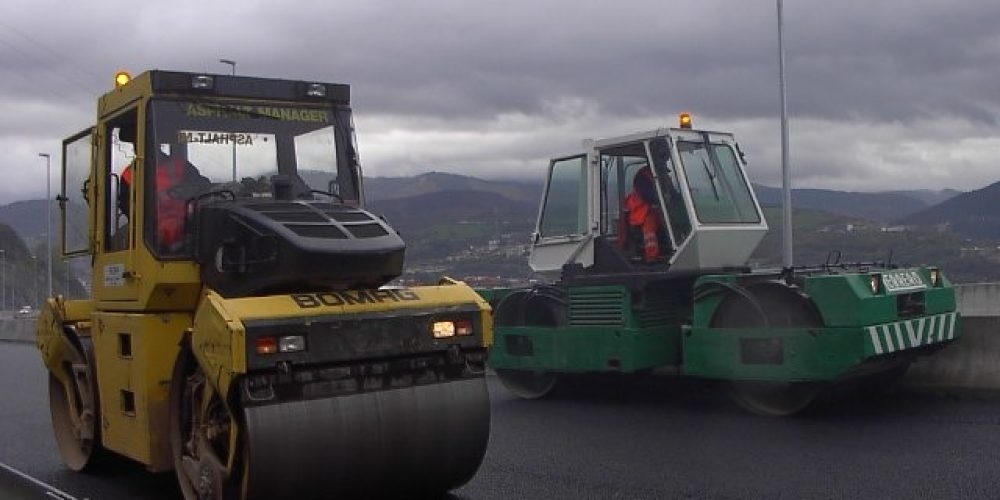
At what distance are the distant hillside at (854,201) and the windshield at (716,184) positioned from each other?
23.1 ft

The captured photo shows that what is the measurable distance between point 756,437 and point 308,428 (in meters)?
4.31

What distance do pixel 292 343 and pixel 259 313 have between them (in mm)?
231

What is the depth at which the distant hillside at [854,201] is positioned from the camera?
19.5m

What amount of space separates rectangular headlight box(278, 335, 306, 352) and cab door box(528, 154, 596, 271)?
6.03 meters

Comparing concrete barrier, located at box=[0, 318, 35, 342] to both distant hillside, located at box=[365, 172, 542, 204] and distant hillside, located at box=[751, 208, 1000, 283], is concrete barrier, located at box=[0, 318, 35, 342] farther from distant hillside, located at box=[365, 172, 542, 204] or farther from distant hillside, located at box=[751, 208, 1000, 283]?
distant hillside, located at box=[751, 208, 1000, 283]

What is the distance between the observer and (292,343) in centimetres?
579

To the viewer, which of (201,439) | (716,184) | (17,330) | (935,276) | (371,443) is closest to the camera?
(371,443)

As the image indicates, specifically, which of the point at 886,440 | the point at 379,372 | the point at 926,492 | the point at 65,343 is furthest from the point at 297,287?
the point at 886,440

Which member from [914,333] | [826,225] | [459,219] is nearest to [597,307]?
[914,333]

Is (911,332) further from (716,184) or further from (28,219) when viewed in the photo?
(28,219)

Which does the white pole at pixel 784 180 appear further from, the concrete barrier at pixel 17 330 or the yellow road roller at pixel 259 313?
the concrete barrier at pixel 17 330

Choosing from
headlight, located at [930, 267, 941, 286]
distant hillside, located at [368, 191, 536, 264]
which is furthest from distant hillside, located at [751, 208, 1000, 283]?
distant hillside, located at [368, 191, 536, 264]

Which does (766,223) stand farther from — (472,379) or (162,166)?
Result: (162,166)

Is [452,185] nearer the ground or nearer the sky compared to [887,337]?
nearer the sky
